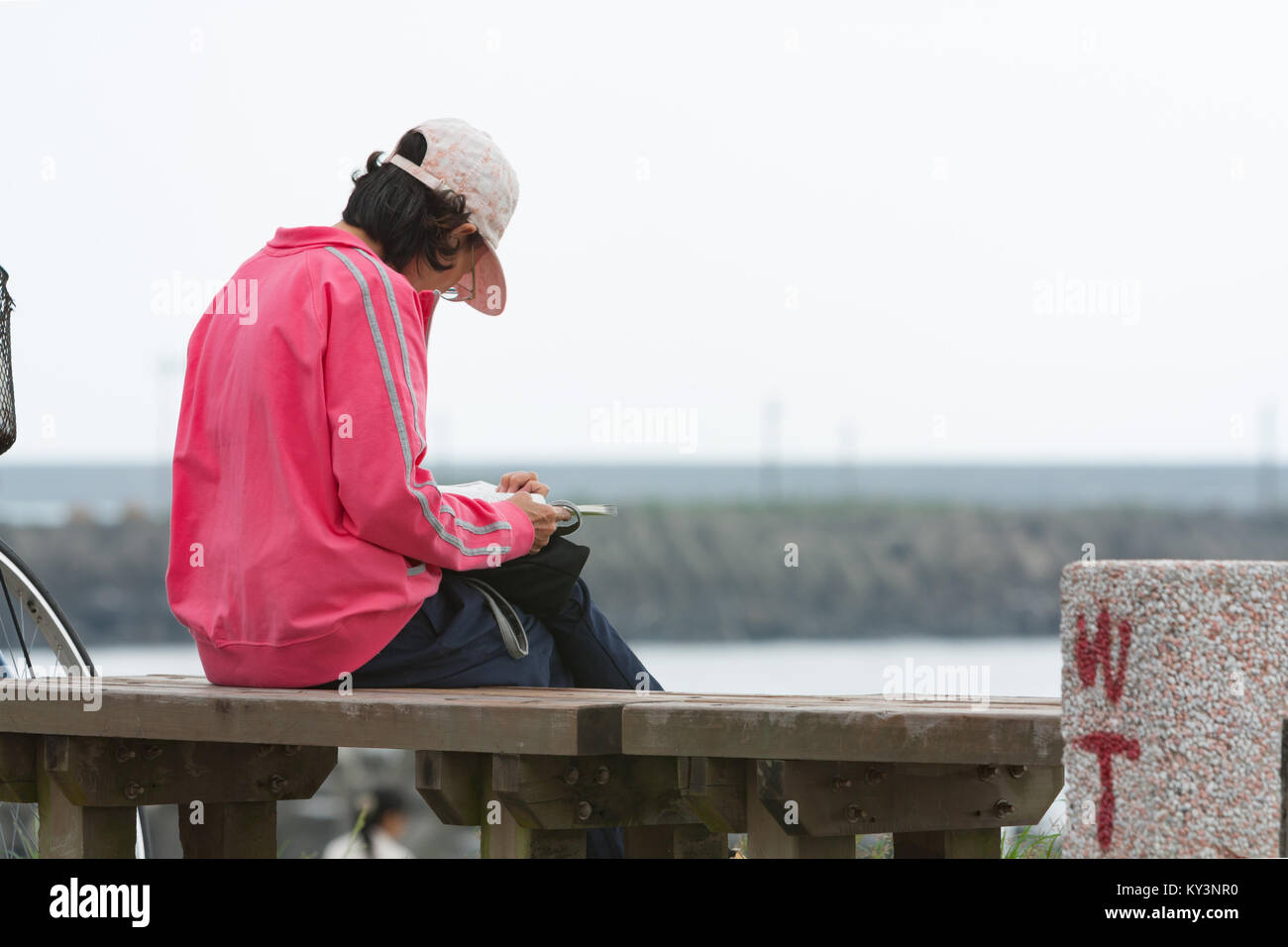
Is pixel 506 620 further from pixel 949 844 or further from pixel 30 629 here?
pixel 30 629

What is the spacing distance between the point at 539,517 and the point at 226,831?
0.99 meters

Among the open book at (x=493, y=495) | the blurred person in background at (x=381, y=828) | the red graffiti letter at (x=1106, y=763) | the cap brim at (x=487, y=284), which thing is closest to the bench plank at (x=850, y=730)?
the red graffiti letter at (x=1106, y=763)

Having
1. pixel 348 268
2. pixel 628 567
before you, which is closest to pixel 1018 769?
pixel 348 268

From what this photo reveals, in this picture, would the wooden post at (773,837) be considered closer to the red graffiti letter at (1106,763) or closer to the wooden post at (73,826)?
the red graffiti letter at (1106,763)

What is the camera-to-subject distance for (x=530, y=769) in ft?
9.02

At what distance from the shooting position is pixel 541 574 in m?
3.29

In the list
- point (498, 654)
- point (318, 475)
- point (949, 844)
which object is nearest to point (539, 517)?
point (498, 654)

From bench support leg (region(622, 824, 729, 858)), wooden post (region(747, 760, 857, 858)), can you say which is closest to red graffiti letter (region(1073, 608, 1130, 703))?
wooden post (region(747, 760, 857, 858))

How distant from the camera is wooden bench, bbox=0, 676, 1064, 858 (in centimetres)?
262

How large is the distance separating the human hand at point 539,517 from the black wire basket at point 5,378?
127 centimetres

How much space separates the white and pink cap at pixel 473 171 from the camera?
3.26 metres

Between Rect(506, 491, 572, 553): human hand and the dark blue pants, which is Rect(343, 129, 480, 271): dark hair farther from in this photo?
the dark blue pants
